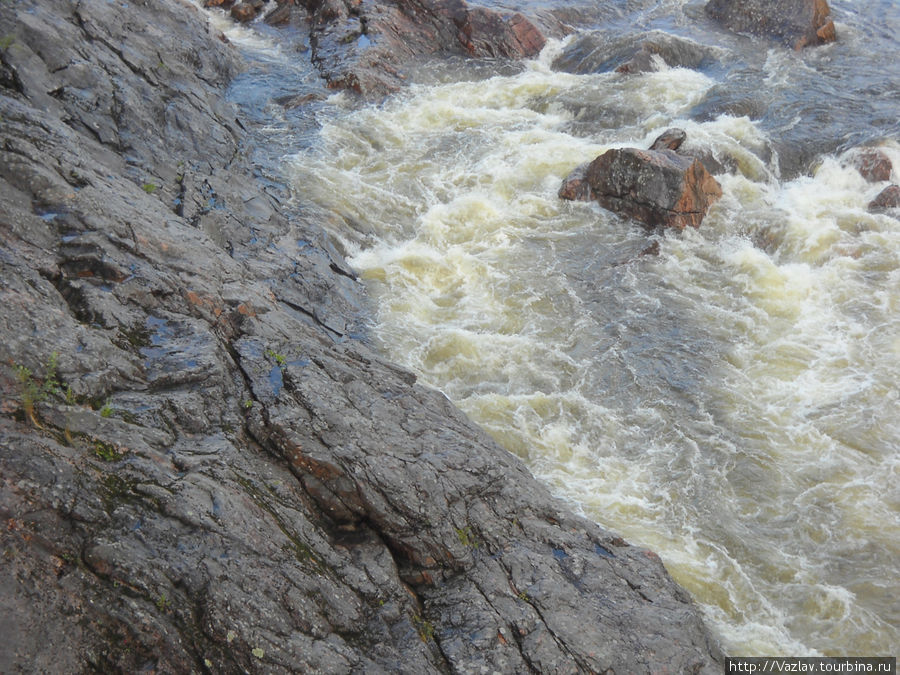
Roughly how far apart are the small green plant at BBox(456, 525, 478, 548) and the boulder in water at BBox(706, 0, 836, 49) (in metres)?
19.3

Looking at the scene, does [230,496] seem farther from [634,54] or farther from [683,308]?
[634,54]

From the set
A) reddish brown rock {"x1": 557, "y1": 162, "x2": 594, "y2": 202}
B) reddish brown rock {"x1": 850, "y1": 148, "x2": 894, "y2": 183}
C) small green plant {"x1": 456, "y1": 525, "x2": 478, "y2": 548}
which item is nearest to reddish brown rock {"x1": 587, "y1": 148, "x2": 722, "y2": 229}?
reddish brown rock {"x1": 557, "y1": 162, "x2": 594, "y2": 202}

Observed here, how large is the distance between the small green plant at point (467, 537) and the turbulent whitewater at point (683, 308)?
2.47m

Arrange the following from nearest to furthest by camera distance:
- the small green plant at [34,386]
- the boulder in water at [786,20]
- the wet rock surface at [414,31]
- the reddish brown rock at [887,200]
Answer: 1. the small green plant at [34,386]
2. the reddish brown rock at [887,200]
3. the wet rock surface at [414,31]
4. the boulder in water at [786,20]

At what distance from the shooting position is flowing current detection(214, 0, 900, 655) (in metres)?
8.16

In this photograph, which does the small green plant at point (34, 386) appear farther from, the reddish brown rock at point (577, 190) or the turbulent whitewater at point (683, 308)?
the reddish brown rock at point (577, 190)

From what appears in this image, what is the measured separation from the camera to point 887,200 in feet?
45.4

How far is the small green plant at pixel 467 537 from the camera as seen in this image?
6140mm

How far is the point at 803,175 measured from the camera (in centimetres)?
1511

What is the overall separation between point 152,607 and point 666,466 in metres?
6.50

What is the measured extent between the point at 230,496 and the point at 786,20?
21.5 meters

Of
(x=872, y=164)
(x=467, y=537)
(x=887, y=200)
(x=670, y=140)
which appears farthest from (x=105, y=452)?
(x=872, y=164)

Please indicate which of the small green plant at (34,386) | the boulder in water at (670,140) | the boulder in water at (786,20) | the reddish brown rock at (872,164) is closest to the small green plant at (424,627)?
the small green plant at (34,386)

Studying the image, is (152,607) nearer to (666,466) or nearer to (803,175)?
(666,466)
